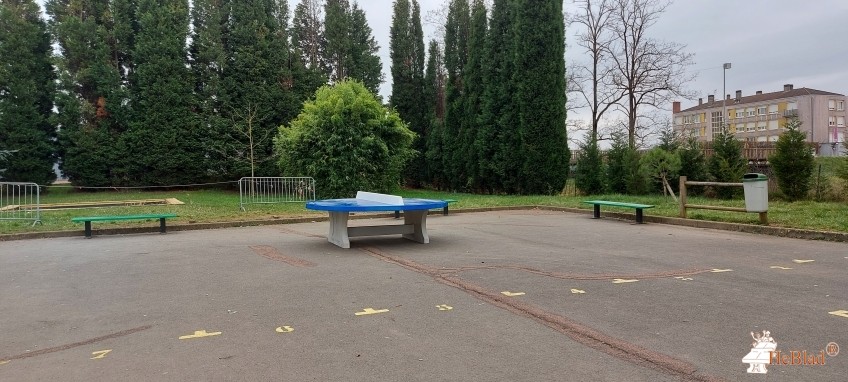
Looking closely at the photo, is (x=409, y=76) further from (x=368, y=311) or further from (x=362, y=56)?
(x=368, y=311)

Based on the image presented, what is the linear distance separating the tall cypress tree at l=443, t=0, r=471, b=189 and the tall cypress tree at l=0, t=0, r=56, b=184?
2038 centimetres

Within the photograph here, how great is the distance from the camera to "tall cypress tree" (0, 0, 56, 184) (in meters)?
25.4

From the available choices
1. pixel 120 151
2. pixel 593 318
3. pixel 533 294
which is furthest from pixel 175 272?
pixel 120 151

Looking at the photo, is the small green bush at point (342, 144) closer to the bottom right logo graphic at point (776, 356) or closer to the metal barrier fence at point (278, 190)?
the metal barrier fence at point (278, 190)

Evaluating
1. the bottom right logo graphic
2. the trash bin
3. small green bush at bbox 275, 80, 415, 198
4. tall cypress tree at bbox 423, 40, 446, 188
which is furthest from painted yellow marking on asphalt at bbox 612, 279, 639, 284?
tall cypress tree at bbox 423, 40, 446, 188

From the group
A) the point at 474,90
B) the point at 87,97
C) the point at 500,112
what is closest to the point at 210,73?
the point at 87,97

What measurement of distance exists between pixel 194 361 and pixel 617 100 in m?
33.1

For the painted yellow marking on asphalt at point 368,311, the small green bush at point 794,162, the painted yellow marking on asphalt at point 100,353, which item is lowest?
the painted yellow marking on asphalt at point 100,353

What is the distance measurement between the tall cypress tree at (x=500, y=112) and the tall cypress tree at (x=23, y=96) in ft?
70.9

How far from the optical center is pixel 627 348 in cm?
379

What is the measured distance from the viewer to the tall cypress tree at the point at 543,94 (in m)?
23.7

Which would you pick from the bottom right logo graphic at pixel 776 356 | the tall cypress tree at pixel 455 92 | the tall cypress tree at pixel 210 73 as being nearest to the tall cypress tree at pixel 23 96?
the tall cypress tree at pixel 210 73

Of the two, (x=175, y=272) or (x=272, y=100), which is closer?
(x=175, y=272)

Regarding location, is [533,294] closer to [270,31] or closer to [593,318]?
[593,318]
